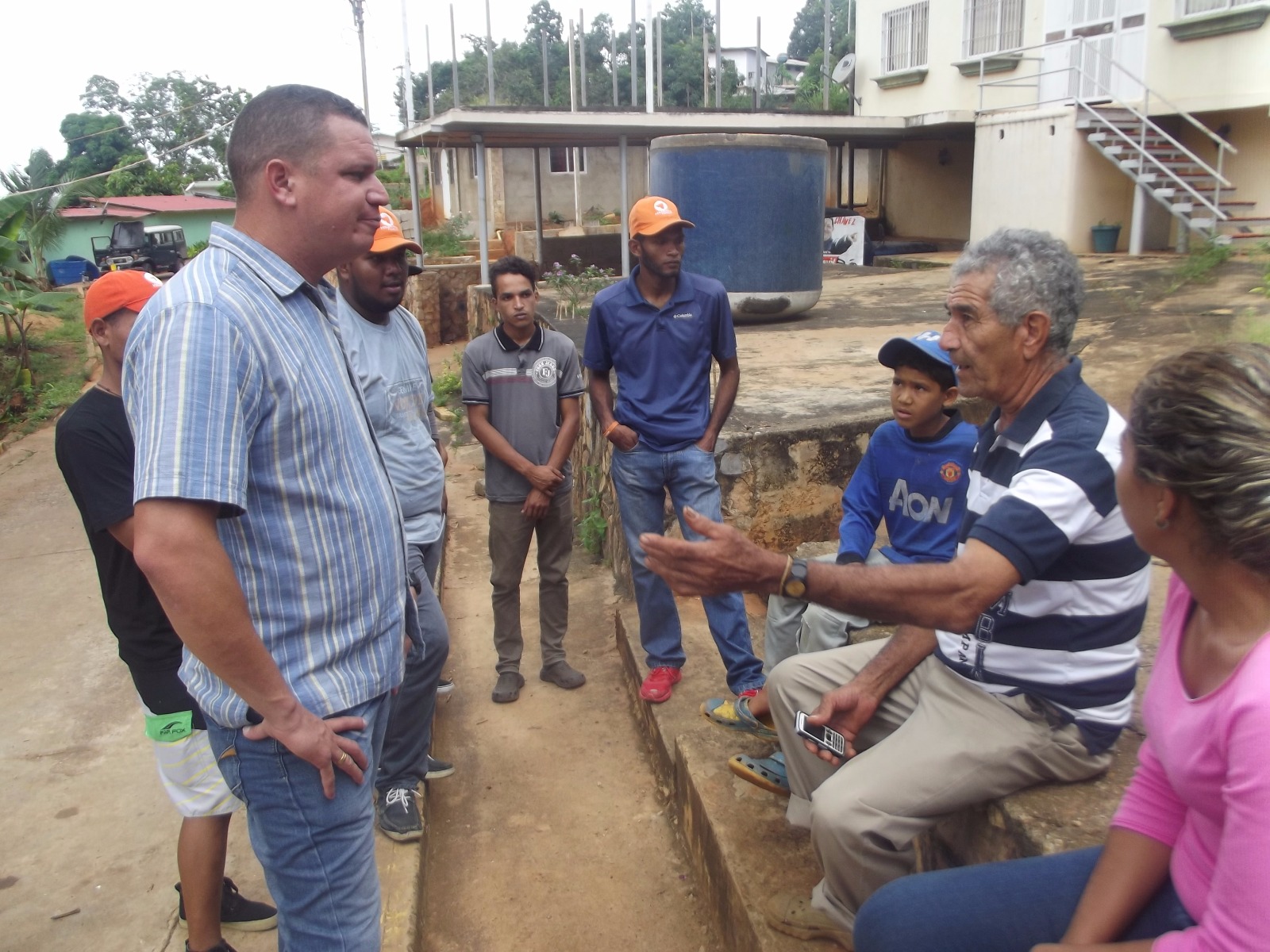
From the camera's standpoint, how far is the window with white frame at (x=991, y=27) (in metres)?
16.4

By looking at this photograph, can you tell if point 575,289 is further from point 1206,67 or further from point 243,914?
point 1206,67

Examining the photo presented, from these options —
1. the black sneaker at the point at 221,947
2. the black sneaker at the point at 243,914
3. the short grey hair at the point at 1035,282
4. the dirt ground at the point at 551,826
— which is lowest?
the dirt ground at the point at 551,826

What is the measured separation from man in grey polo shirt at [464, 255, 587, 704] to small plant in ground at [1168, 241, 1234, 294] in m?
6.87

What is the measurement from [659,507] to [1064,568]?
209cm

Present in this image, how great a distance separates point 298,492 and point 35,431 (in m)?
13.2

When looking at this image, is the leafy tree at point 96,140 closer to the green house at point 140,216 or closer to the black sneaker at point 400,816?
the green house at point 140,216

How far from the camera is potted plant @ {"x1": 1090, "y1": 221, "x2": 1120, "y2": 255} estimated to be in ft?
46.2

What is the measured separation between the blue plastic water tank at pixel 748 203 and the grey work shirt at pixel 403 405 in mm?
4159

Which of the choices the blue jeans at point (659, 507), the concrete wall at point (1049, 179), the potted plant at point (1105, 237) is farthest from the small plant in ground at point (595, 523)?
the potted plant at point (1105, 237)

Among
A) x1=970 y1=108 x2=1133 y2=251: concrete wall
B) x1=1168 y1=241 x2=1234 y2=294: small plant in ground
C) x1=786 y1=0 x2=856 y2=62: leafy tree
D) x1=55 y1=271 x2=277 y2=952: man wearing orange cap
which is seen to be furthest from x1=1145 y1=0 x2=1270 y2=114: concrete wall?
x1=786 y1=0 x2=856 y2=62: leafy tree

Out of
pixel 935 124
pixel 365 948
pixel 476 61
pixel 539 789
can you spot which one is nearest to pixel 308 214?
pixel 365 948

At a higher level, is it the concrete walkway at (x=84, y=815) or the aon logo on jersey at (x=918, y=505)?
the aon logo on jersey at (x=918, y=505)

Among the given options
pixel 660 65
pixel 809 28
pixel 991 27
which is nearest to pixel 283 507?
pixel 991 27

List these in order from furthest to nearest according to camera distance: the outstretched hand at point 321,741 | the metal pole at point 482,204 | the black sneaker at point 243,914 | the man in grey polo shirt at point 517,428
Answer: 1. the metal pole at point 482,204
2. the man in grey polo shirt at point 517,428
3. the black sneaker at point 243,914
4. the outstretched hand at point 321,741
